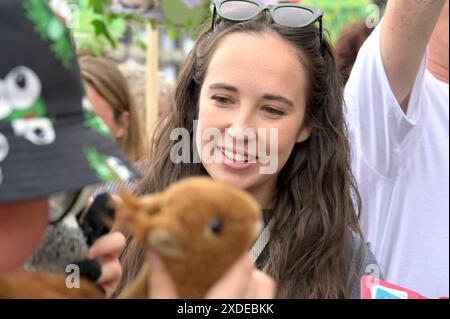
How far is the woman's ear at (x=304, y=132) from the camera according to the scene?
1.78 metres

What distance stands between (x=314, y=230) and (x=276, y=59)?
0.40 meters

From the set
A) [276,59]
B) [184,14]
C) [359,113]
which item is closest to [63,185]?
[276,59]

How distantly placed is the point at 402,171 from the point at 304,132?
55 cm

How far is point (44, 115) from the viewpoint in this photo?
86 centimetres

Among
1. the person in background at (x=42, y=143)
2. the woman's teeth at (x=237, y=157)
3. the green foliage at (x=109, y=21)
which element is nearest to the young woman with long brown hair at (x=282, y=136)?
the woman's teeth at (x=237, y=157)

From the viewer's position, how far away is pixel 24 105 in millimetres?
848

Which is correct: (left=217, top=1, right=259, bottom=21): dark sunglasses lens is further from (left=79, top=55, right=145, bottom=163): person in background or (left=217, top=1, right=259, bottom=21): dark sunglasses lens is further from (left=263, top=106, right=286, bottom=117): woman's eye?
(left=79, top=55, right=145, bottom=163): person in background

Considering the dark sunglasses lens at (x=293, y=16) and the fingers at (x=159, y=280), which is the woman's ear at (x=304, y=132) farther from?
the fingers at (x=159, y=280)

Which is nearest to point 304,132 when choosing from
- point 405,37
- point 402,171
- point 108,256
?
point 405,37

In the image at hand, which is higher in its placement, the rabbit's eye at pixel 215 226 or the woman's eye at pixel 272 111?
the rabbit's eye at pixel 215 226

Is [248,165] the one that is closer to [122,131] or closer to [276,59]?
[276,59]

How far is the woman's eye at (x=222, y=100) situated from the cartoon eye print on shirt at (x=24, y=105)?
779 millimetres

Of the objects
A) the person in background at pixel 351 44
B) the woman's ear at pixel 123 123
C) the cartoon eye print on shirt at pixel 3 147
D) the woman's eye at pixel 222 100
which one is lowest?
the woman's ear at pixel 123 123

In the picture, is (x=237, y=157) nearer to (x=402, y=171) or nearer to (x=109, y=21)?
(x=402, y=171)
